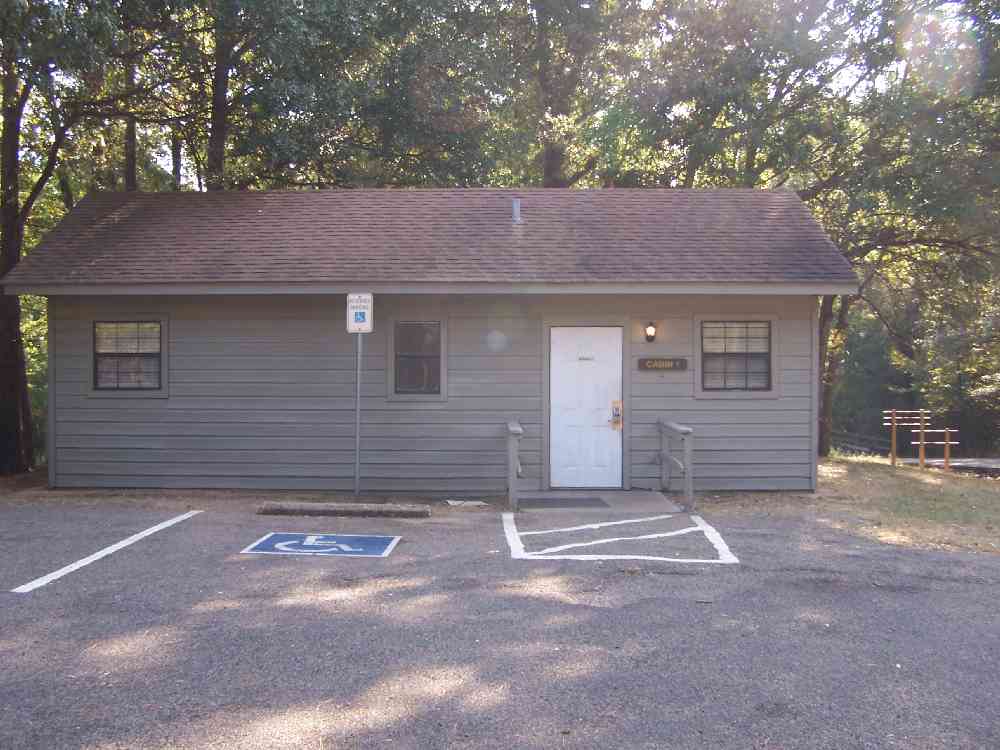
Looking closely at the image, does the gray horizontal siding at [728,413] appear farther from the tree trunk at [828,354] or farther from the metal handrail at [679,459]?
the tree trunk at [828,354]

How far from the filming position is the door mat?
10766 millimetres

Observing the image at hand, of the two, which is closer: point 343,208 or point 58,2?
point 58,2

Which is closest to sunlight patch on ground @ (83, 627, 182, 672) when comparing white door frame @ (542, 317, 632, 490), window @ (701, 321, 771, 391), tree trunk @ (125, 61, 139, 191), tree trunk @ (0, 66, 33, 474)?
white door frame @ (542, 317, 632, 490)

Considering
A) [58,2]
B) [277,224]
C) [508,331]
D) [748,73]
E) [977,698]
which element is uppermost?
[748,73]

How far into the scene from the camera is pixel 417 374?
1205 centimetres

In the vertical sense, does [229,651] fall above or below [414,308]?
below

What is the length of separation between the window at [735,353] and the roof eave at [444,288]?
0.79 metres

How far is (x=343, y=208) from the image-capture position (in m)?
13.6

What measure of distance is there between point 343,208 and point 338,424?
358 centimetres

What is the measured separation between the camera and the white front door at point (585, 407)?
12.0 m

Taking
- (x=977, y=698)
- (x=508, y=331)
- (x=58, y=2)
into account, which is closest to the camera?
(x=977, y=698)

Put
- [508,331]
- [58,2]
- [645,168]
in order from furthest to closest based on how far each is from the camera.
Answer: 1. [645,168]
2. [508,331]
3. [58,2]

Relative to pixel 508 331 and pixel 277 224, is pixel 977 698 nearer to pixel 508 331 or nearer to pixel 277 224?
pixel 508 331

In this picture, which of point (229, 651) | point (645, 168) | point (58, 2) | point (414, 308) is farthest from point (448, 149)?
point (229, 651)
